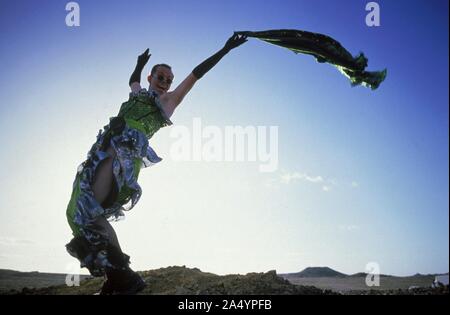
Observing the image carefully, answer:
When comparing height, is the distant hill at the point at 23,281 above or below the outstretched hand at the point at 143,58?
below

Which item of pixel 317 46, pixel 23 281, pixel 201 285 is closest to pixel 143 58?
pixel 317 46

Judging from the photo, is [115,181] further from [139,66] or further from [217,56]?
[217,56]

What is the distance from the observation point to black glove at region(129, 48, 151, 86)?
5.15 m

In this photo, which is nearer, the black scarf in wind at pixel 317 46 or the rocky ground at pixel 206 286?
the rocky ground at pixel 206 286

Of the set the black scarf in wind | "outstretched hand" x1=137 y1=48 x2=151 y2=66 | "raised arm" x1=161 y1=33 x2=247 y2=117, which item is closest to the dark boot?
"raised arm" x1=161 y1=33 x2=247 y2=117

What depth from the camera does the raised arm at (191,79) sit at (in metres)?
4.68

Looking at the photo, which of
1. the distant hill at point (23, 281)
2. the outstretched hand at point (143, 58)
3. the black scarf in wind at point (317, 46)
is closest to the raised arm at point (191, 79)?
the black scarf in wind at point (317, 46)

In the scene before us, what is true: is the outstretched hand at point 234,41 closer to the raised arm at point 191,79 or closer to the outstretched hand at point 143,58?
the raised arm at point 191,79

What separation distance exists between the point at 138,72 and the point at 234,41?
1577mm

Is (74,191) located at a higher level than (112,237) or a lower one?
higher
